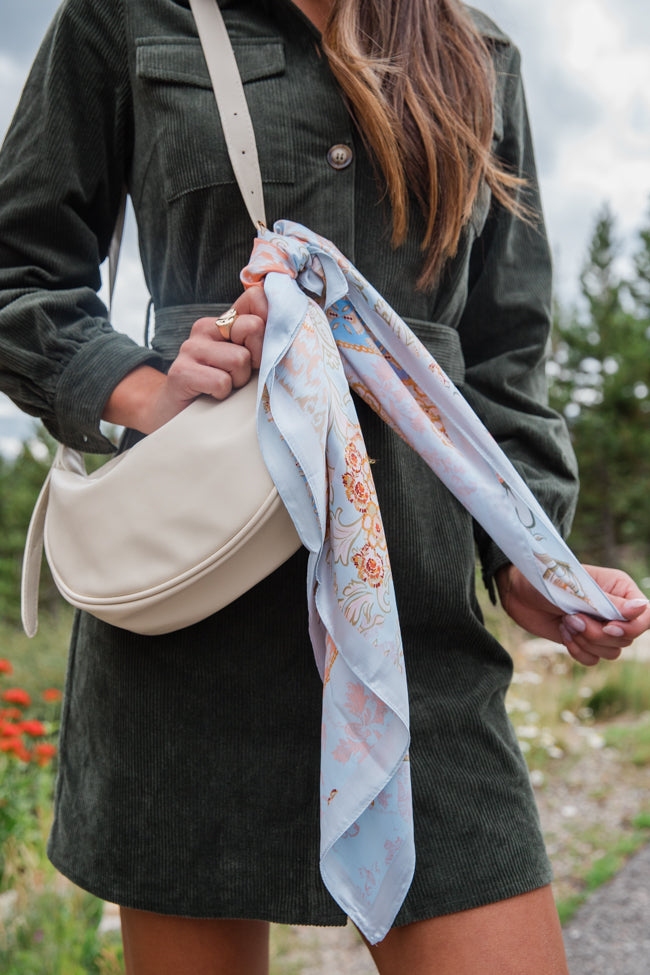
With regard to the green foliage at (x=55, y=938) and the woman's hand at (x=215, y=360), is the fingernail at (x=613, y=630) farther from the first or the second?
the green foliage at (x=55, y=938)

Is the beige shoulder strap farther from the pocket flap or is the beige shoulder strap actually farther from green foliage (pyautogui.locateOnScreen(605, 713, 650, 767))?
green foliage (pyautogui.locateOnScreen(605, 713, 650, 767))

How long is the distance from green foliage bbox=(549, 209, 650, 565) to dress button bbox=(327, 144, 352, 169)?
2392cm

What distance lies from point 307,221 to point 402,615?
0.59 meters

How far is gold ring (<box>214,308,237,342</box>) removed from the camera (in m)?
1.03

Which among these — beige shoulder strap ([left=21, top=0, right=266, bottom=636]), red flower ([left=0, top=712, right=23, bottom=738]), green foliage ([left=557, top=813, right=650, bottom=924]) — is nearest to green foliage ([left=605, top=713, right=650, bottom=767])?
green foliage ([left=557, top=813, right=650, bottom=924])

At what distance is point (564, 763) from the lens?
5168mm

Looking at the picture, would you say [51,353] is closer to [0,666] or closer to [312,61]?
[312,61]

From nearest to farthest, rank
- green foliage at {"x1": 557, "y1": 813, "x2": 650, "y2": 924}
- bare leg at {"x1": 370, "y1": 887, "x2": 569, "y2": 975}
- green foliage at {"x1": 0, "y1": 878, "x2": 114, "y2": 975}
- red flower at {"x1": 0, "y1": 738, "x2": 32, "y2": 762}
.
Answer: bare leg at {"x1": 370, "y1": 887, "x2": 569, "y2": 975}
green foliage at {"x1": 0, "y1": 878, "x2": 114, "y2": 975}
red flower at {"x1": 0, "y1": 738, "x2": 32, "y2": 762}
green foliage at {"x1": 557, "y1": 813, "x2": 650, "y2": 924}

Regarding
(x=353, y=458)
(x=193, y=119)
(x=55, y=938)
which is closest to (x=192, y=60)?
(x=193, y=119)

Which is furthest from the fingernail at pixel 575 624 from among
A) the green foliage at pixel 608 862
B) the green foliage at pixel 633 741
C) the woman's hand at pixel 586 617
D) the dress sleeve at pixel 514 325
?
the green foliage at pixel 633 741

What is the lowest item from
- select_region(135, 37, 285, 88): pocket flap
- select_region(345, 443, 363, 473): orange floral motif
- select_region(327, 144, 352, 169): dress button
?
select_region(345, 443, 363, 473): orange floral motif

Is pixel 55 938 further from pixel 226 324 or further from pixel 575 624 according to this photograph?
pixel 226 324

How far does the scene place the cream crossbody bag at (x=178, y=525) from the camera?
0.94 m

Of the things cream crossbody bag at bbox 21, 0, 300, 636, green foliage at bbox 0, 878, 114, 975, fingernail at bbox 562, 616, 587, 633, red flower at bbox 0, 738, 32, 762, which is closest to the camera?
cream crossbody bag at bbox 21, 0, 300, 636
